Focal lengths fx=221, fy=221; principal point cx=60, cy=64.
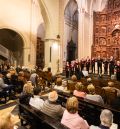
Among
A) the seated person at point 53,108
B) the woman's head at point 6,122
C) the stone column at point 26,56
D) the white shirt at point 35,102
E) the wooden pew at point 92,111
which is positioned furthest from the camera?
the stone column at point 26,56

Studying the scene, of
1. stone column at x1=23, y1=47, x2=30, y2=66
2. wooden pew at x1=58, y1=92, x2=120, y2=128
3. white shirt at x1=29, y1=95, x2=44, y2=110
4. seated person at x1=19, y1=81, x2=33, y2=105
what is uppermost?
stone column at x1=23, y1=47, x2=30, y2=66

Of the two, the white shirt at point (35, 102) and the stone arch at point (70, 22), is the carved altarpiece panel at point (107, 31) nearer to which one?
the stone arch at point (70, 22)

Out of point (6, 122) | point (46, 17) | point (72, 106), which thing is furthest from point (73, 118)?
point (46, 17)

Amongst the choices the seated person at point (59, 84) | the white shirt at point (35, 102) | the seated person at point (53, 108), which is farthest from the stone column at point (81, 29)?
the seated person at point (53, 108)

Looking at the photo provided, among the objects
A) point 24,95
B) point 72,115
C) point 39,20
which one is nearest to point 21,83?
point 24,95

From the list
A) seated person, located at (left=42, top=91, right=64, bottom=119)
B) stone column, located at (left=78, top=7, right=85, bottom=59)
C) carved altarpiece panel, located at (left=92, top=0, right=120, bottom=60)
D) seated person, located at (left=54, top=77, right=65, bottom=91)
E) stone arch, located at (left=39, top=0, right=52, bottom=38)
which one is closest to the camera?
seated person, located at (left=42, top=91, right=64, bottom=119)

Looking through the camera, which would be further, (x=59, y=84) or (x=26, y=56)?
(x=26, y=56)

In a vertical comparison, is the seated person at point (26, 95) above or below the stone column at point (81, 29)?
below

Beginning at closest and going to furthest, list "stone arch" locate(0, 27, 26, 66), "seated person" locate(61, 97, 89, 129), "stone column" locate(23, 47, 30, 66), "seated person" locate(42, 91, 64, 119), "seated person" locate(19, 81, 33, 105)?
"seated person" locate(61, 97, 89, 129) < "seated person" locate(42, 91, 64, 119) < "seated person" locate(19, 81, 33, 105) < "stone column" locate(23, 47, 30, 66) < "stone arch" locate(0, 27, 26, 66)

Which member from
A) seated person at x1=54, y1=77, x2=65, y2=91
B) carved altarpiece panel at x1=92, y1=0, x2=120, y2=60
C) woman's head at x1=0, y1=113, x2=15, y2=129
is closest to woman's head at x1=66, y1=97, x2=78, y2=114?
woman's head at x1=0, y1=113, x2=15, y2=129

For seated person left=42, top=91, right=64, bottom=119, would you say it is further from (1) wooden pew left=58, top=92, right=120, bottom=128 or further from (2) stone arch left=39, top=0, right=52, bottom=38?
(2) stone arch left=39, top=0, right=52, bottom=38

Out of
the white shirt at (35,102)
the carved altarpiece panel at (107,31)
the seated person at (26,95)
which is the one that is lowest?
the white shirt at (35,102)

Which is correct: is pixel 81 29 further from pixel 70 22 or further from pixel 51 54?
pixel 70 22

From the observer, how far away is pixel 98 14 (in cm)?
1978
